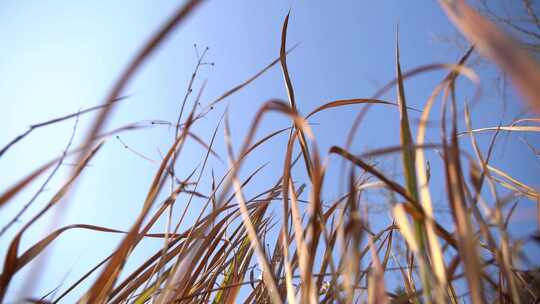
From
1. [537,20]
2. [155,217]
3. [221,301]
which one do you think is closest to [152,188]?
[155,217]

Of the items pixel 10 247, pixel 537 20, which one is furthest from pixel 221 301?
pixel 537 20

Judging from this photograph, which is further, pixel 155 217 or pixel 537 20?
pixel 537 20

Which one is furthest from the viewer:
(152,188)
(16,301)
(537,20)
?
(537,20)

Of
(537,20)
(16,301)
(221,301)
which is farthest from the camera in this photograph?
(537,20)

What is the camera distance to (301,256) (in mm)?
214

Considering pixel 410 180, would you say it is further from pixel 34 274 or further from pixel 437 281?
pixel 34 274

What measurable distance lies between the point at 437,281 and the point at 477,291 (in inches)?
1.1

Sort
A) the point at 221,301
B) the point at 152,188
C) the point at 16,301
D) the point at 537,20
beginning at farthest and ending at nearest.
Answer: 1. the point at 537,20
2. the point at 221,301
3. the point at 152,188
4. the point at 16,301

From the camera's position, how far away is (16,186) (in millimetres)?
147

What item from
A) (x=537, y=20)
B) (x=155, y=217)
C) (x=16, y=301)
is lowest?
(x=16, y=301)

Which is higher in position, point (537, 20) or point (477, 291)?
point (537, 20)

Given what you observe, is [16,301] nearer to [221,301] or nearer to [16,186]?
[16,186]

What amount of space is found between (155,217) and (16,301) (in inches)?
7.5

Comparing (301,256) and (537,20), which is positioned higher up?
(537,20)
